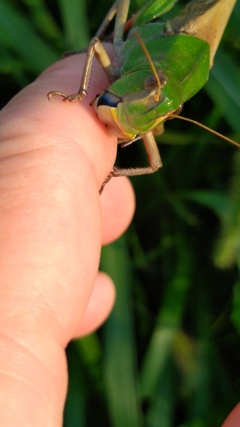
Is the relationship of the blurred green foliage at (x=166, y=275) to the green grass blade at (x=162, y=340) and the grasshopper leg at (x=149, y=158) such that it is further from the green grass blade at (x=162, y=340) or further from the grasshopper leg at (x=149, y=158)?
the grasshopper leg at (x=149, y=158)

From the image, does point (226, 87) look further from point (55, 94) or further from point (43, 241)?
point (43, 241)

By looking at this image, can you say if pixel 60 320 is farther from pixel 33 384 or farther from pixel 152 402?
pixel 152 402

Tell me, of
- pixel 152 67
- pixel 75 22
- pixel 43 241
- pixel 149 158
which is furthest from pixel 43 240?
pixel 75 22

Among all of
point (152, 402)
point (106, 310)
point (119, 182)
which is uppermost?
point (119, 182)

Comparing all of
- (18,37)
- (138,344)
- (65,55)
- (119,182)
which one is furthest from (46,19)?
(138,344)

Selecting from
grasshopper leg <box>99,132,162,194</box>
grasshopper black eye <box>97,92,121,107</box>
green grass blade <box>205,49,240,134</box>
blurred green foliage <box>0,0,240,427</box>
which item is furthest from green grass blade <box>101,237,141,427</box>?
grasshopper black eye <box>97,92,121,107</box>

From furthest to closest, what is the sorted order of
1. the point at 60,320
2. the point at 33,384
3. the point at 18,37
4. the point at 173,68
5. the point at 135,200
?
the point at 135,200, the point at 18,37, the point at 173,68, the point at 60,320, the point at 33,384
